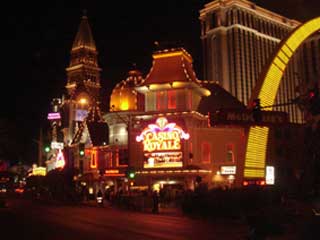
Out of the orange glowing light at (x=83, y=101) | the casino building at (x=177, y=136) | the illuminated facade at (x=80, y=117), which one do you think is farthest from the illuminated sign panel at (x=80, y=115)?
the casino building at (x=177, y=136)

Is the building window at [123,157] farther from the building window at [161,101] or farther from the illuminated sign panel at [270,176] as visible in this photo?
the illuminated sign panel at [270,176]

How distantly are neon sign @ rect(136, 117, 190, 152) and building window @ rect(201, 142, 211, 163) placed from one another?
3.14 m

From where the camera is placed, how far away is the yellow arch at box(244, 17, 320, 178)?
87.7 feet

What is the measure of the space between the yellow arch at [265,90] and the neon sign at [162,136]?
1785 centimetres

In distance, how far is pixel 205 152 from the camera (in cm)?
4775

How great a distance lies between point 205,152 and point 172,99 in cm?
652

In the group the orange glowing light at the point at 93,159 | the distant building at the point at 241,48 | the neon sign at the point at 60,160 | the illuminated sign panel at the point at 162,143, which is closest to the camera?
the illuminated sign panel at the point at 162,143

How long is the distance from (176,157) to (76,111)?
50149mm

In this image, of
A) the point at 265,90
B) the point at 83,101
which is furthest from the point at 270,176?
the point at 83,101

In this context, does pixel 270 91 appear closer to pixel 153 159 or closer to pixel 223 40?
pixel 153 159

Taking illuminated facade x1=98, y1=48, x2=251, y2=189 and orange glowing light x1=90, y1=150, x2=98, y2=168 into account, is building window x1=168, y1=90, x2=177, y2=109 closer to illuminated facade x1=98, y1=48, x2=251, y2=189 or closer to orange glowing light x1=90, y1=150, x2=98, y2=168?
illuminated facade x1=98, y1=48, x2=251, y2=189

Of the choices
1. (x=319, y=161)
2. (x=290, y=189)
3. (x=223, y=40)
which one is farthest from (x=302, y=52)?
(x=319, y=161)

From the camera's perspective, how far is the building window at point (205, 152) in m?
47.5

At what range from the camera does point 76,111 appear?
3634 inches
